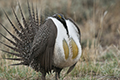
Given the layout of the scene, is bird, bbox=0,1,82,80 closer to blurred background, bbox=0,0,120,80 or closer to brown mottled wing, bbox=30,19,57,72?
brown mottled wing, bbox=30,19,57,72

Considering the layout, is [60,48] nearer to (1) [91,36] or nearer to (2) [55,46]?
(2) [55,46]

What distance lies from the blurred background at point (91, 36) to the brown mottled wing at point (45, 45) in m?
0.47

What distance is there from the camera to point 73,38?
2.41 m

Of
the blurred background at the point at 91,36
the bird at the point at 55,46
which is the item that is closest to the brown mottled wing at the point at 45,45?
the bird at the point at 55,46

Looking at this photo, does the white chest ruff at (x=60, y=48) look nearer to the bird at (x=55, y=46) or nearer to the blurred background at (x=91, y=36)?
the bird at (x=55, y=46)

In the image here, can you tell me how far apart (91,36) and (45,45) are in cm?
274

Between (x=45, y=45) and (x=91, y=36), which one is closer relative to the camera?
(x=45, y=45)

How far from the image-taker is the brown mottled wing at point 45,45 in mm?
2287

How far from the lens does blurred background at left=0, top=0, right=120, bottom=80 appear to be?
306 cm

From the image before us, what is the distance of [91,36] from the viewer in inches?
194

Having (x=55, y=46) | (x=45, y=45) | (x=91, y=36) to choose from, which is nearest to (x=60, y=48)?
(x=55, y=46)

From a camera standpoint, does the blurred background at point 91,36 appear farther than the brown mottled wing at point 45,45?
Yes

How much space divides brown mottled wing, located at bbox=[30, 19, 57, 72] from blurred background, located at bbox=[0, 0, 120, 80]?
1.53 feet

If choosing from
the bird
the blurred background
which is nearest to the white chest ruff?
the bird
